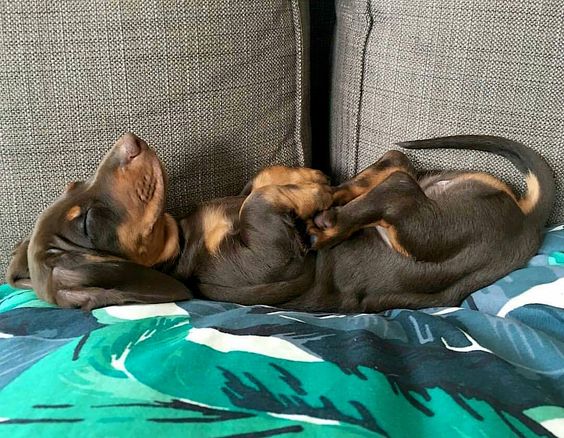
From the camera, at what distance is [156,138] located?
1.90 metres

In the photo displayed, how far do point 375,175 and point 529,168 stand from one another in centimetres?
44

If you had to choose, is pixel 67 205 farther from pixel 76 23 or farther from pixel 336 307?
pixel 336 307

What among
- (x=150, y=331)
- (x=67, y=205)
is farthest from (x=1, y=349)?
(x=67, y=205)

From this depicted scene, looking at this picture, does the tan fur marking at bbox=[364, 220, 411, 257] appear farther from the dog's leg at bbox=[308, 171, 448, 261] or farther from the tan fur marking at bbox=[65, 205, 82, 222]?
the tan fur marking at bbox=[65, 205, 82, 222]

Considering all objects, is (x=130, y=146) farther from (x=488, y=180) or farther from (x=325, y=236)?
(x=488, y=180)

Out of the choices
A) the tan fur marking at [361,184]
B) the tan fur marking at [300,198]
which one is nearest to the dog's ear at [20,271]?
the tan fur marking at [300,198]

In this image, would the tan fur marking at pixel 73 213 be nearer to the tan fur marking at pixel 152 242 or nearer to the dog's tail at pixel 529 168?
the tan fur marking at pixel 152 242

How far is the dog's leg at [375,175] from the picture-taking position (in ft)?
6.42

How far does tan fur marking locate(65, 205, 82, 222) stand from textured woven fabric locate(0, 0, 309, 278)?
18cm

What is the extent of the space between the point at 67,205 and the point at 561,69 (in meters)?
1.37

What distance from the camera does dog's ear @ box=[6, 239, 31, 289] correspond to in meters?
1.78

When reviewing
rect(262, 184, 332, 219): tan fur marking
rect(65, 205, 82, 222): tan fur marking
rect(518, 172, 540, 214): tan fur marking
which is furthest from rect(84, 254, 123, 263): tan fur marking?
rect(518, 172, 540, 214): tan fur marking

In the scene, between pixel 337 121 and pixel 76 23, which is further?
pixel 337 121

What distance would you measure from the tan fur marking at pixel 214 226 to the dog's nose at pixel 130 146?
303mm
